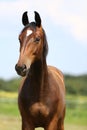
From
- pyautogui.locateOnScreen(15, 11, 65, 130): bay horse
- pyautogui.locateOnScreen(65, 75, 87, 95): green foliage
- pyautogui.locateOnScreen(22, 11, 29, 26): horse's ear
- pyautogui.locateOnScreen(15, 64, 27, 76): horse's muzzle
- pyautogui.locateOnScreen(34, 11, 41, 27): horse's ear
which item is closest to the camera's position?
pyautogui.locateOnScreen(15, 64, 27, 76): horse's muzzle

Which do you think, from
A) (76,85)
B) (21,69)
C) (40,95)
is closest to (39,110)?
(40,95)

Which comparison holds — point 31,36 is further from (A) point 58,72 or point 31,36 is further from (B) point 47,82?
(A) point 58,72

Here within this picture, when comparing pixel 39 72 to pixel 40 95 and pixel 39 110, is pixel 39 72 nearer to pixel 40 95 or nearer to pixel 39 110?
pixel 40 95

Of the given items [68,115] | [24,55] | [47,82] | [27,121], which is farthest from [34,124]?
[68,115]

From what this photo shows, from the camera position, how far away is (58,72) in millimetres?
12477

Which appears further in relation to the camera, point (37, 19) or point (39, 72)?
point (39, 72)

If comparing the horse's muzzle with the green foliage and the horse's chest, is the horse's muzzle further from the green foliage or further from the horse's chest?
the green foliage

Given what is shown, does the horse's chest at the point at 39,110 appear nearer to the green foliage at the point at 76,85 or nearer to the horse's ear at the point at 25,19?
the horse's ear at the point at 25,19

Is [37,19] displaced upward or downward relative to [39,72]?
upward

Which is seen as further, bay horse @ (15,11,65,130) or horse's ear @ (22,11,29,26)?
horse's ear @ (22,11,29,26)

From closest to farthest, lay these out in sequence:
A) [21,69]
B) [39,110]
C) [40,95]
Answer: [21,69]
[39,110]
[40,95]

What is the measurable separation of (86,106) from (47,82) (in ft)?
97.5

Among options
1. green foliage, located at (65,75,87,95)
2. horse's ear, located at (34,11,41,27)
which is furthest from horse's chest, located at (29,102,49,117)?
green foliage, located at (65,75,87,95)

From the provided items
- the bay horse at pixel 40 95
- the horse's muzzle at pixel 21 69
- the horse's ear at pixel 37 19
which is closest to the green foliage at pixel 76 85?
the bay horse at pixel 40 95
